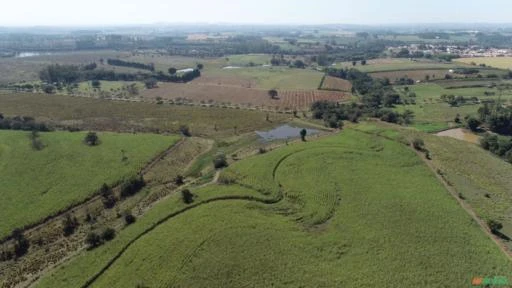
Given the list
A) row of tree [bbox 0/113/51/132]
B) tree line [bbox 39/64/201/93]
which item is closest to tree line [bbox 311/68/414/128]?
row of tree [bbox 0/113/51/132]

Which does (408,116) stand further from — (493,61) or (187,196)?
(493,61)

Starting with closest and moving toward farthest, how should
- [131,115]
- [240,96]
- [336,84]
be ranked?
[131,115] < [240,96] < [336,84]

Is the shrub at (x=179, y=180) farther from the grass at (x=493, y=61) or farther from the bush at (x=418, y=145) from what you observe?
the grass at (x=493, y=61)

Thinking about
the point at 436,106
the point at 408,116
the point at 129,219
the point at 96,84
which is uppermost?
the point at 96,84

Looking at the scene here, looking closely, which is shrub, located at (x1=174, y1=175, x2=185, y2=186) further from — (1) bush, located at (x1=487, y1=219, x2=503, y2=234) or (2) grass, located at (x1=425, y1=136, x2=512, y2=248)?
(1) bush, located at (x1=487, y1=219, x2=503, y2=234)

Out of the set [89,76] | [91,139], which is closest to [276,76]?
[89,76]
